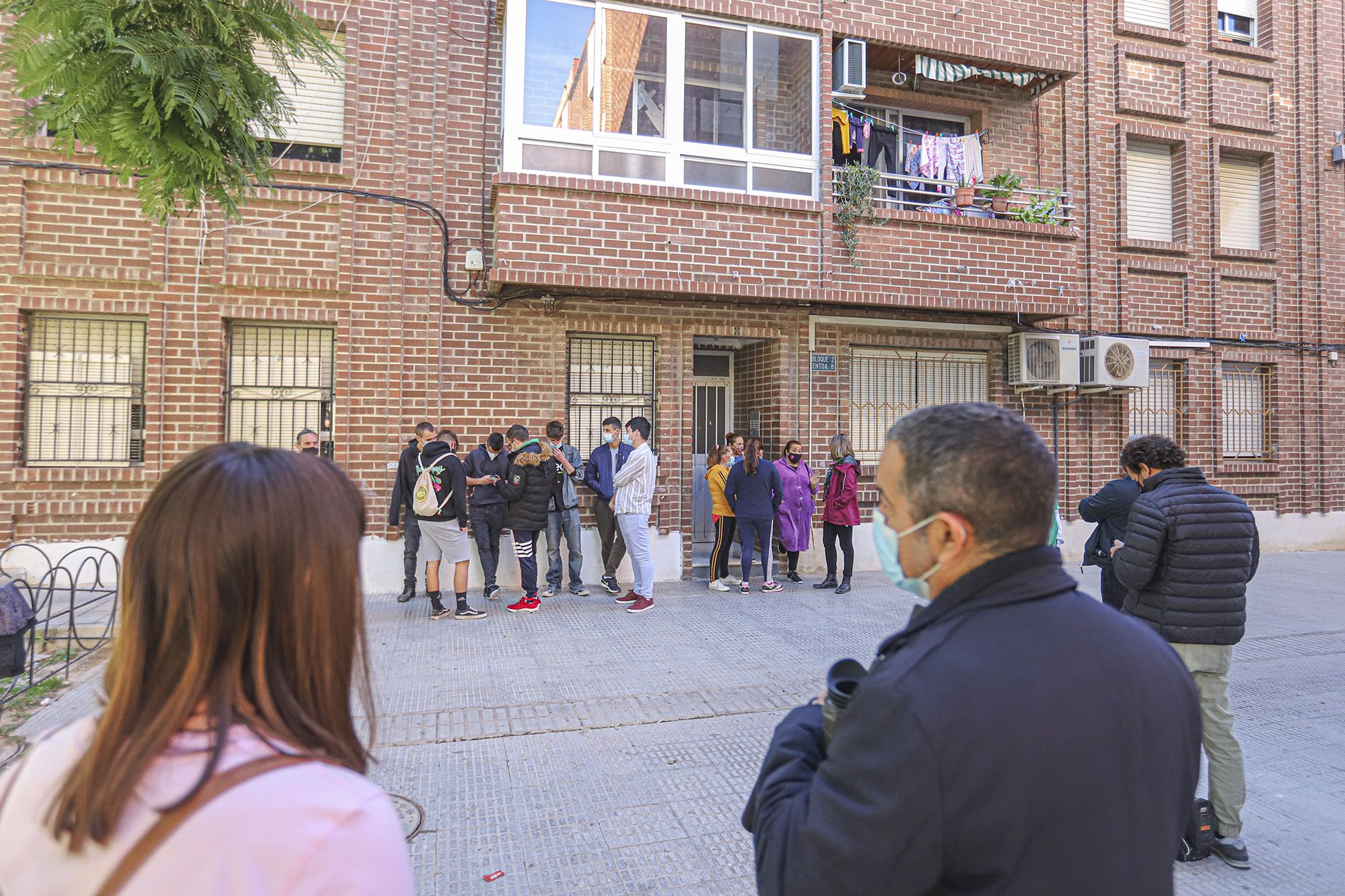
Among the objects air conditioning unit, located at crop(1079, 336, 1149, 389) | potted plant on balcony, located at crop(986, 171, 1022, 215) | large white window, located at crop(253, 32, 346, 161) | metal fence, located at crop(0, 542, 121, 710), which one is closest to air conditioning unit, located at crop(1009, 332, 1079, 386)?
air conditioning unit, located at crop(1079, 336, 1149, 389)

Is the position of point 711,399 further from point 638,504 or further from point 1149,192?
point 1149,192

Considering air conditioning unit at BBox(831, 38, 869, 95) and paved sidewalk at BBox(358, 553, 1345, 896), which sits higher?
air conditioning unit at BBox(831, 38, 869, 95)

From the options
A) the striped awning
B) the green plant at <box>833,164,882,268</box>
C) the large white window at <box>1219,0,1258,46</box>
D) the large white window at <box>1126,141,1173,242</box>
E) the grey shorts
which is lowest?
the grey shorts

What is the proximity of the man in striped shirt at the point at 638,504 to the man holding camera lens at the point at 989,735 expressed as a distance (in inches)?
256

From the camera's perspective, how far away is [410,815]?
357 cm

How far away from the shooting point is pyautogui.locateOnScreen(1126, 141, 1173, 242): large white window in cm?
1195

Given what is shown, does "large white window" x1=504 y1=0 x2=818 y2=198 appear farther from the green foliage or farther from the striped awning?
the green foliage

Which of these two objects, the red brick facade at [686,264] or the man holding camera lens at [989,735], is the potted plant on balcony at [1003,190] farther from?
the man holding camera lens at [989,735]

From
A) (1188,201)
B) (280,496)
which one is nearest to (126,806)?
(280,496)

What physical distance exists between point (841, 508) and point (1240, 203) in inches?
378

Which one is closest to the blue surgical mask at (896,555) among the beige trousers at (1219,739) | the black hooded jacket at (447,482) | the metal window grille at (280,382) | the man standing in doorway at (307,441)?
the beige trousers at (1219,739)

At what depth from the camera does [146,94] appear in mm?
2869

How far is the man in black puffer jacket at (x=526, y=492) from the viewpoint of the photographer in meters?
7.88

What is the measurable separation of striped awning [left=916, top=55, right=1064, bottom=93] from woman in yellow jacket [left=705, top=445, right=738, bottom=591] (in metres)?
5.72
